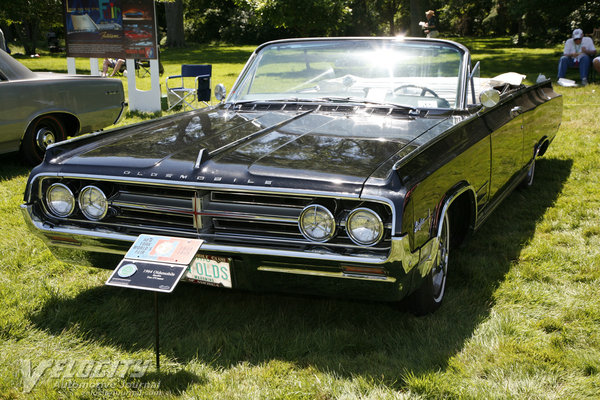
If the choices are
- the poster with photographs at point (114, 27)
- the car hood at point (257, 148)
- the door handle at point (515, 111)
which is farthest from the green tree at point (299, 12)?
the car hood at point (257, 148)

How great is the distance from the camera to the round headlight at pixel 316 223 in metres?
2.76

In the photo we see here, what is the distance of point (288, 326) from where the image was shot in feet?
10.6

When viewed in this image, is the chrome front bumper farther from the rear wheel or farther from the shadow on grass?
the rear wheel

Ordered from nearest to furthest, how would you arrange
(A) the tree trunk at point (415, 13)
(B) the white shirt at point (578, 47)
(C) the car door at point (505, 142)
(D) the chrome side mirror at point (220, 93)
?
(C) the car door at point (505, 142) < (D) the chrome side mirror at point (220, 93) < (B) the white shirt at point (578, 47) < (A) the tree trunk at point (415, 13)

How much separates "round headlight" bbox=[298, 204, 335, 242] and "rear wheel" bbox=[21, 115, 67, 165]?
188 inches

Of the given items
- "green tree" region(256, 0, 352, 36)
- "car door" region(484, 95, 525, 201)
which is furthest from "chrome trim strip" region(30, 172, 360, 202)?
"green tree" region(256, 0, 352, 36)

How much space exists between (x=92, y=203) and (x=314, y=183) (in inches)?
48.3

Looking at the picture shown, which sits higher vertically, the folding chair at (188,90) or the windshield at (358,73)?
the windshield at (358,73)

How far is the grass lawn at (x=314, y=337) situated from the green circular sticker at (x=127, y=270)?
1.53 ft

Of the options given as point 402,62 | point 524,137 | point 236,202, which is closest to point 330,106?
point 402,62

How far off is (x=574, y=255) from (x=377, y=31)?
3754 cm

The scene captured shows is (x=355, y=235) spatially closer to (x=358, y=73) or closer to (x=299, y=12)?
(x=358, y=73)

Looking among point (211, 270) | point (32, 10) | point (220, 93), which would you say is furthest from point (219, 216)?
point (32, 10)

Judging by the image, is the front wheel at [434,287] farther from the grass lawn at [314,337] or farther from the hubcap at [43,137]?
the hubcap at [43,137]
